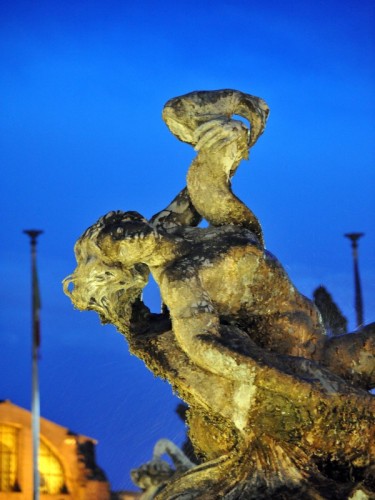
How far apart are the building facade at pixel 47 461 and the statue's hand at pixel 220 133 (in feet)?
48.3

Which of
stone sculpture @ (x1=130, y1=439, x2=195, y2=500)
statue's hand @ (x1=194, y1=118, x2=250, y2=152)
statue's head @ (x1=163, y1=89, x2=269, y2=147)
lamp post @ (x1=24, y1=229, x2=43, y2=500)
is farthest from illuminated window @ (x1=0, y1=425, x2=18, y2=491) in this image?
statue's hand @ (x1=194, y1=118, x2=250, y2=152)

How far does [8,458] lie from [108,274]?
16.6m

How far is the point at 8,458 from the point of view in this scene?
2525 centimetres

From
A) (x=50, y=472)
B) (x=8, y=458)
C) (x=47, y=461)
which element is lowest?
(x=50, y=472)

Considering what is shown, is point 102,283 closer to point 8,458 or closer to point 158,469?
point 158,469

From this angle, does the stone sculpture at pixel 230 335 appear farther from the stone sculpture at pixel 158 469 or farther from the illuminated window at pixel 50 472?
the illuminated window at pixel 50 472

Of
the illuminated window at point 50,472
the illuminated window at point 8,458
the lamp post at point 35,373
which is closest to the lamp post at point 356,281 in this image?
the lamp post at point 35,373

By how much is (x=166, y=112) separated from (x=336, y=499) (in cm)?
318

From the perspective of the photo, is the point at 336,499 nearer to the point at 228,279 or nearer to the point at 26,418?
the point at 228,279

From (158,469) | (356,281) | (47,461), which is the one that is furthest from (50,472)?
(158,469)

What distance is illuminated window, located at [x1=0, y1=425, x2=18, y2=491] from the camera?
81.0 ft

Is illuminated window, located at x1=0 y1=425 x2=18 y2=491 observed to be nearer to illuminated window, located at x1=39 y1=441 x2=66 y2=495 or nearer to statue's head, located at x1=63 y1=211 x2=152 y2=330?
illuminated window, located at x1=39 y1=441 x2=66 y2=495

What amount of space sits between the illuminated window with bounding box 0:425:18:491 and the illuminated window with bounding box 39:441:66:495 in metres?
0.54

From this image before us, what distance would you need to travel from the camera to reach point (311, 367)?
8.75m
